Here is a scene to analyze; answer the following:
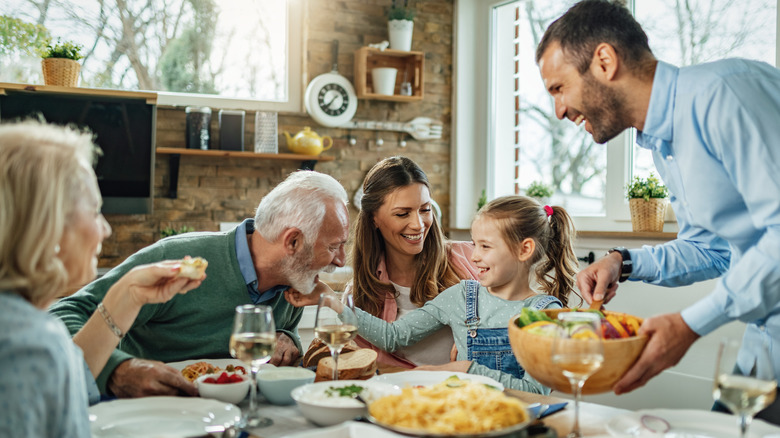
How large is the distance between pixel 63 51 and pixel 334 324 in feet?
10.3

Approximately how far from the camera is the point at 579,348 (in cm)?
110

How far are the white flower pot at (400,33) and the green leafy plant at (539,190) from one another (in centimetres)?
127

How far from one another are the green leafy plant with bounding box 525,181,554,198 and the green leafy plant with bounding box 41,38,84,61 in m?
2.79

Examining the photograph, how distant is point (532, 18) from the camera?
464 centimetres

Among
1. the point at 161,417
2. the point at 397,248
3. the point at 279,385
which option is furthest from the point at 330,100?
the point at 161,417

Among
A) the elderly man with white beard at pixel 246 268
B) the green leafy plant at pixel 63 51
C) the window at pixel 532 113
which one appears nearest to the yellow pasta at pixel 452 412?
the elderly man with white beard at pixel 246 268

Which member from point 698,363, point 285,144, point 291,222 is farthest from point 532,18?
point 291,222

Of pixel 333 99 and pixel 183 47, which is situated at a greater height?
pixel 183 47

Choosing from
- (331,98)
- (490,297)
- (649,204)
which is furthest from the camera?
(331,98)

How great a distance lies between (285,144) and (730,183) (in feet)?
11.1

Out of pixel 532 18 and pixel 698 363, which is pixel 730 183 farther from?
pixel 532 18

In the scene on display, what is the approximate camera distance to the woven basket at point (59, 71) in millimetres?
3770

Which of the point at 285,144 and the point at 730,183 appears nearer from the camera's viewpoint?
the point at 730,183

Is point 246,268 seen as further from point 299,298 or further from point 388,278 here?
point 388,278
